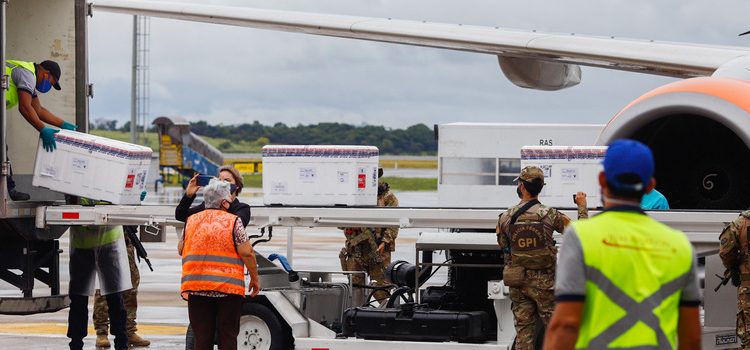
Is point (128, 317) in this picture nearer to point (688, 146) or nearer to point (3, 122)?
point (3, 122)

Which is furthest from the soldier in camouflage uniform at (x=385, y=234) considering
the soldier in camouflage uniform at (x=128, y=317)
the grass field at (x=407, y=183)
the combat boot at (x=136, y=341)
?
the grass field at (x=407, y=183)

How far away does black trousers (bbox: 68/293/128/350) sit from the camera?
10.5m

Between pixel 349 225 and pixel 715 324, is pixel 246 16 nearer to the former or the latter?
pixel 349 225

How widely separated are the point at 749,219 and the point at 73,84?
5.67 metres

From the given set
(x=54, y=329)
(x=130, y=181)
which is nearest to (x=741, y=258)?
(x=130, y=181)

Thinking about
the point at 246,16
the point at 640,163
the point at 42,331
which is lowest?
the point at 42,331

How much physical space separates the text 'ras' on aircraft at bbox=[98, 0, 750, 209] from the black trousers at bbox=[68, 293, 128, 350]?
4.04 m

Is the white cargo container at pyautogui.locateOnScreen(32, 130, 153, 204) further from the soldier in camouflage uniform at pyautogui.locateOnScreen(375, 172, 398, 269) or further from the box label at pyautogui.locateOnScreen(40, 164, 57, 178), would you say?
the soldier in camouflage uniform at pyautogui.locateOnScreen(375, 172, 398, 269)

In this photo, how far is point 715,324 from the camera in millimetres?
9117

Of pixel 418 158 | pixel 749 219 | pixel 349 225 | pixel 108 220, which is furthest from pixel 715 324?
pixel 418 158

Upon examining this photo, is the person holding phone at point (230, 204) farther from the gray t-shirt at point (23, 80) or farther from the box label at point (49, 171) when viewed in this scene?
the gray t-shirt at point (23, 80)

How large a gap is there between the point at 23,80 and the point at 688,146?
16.9 feet

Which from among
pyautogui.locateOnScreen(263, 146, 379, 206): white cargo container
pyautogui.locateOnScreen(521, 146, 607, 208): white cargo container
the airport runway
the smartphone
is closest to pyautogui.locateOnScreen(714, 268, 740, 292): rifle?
pyautogui.locateOnScreen(521, 146, 607, 208): white cargo container

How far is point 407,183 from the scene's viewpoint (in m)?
64.6
